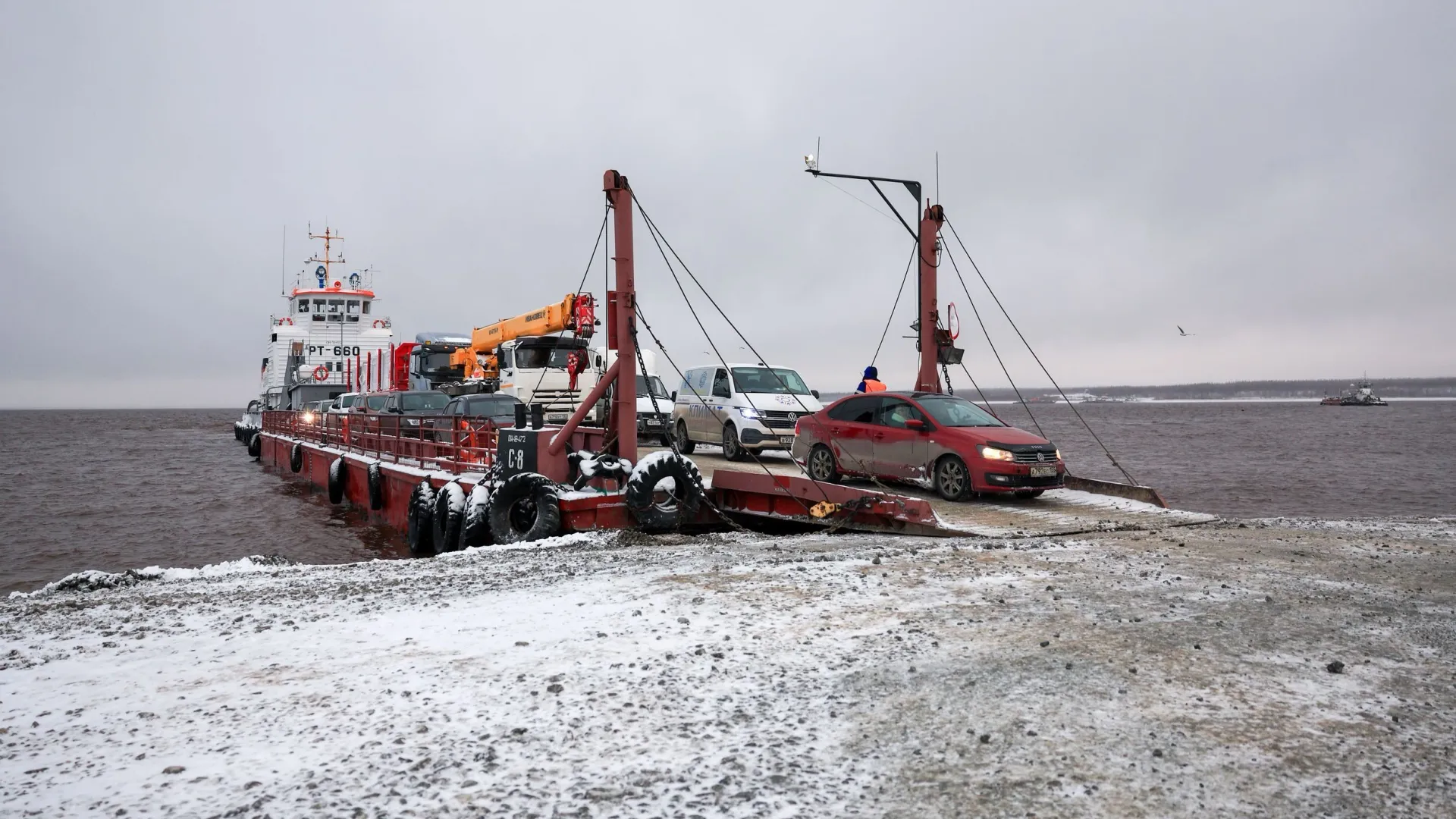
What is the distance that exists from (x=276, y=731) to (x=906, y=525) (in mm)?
6844

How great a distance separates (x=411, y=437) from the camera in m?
17.4

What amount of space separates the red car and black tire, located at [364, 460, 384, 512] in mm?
8439

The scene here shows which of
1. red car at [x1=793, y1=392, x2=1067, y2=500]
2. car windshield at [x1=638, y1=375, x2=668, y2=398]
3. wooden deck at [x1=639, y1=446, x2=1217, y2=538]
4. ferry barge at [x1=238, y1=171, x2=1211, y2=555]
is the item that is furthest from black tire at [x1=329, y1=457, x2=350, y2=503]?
red car at [x1=793, y1=392, x2=1067, y2=500]

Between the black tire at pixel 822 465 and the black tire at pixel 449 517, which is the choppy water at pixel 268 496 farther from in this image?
the black tire at pixel 822 465

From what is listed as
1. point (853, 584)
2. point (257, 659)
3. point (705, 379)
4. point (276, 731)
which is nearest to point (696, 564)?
point (853, 584)

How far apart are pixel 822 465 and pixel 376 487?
9027 millimetres

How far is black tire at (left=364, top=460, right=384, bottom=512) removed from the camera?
16406mm

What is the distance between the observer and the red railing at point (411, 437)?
1338 cm

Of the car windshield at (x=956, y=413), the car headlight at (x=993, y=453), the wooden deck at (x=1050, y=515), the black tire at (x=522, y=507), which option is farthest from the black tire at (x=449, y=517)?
the car headlight at (x=993, y=453)

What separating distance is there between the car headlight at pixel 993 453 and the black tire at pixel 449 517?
6892mm

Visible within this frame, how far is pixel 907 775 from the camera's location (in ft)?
10.6

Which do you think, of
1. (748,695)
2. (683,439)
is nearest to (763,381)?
(683,439)

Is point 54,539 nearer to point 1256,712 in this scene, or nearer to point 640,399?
point 640,399

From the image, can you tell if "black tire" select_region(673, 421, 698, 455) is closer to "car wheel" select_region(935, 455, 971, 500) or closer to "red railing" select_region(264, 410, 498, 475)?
"red railing" select_region(264, 410, 498, 475)
